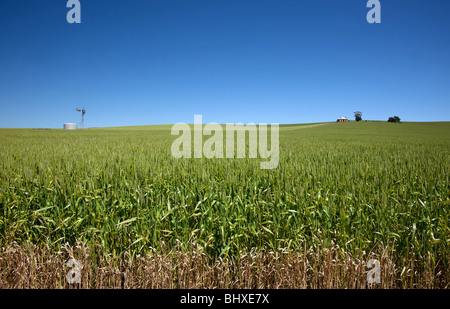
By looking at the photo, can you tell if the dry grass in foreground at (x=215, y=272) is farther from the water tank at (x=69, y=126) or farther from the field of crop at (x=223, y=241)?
the water tank at (x=69, y=126)

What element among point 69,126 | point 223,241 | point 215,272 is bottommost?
point 215,272

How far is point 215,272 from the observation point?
248 cm

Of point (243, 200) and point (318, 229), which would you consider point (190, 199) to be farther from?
point (318, 229)

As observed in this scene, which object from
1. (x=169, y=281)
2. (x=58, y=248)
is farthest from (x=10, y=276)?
(x=169, y=281)

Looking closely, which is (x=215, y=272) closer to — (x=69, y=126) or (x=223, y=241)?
(x=223, y=241)

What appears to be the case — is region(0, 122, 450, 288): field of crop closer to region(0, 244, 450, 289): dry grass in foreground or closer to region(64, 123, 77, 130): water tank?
region(0, 244, 450, 289): dry grass in foreground

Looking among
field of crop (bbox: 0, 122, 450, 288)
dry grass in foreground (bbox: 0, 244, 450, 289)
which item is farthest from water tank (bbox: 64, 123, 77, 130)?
dry grass in foreground (bbox: 0, 244, 450, 289)

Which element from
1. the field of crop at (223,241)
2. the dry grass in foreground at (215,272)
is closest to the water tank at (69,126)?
the field of crop at (223,241)

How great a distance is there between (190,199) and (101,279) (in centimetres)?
133

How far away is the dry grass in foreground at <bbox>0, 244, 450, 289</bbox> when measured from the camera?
7.50 feet

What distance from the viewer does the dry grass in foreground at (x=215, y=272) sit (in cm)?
229

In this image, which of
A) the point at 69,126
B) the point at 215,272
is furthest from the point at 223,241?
the point at 69,126

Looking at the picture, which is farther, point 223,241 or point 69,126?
point 69,126
